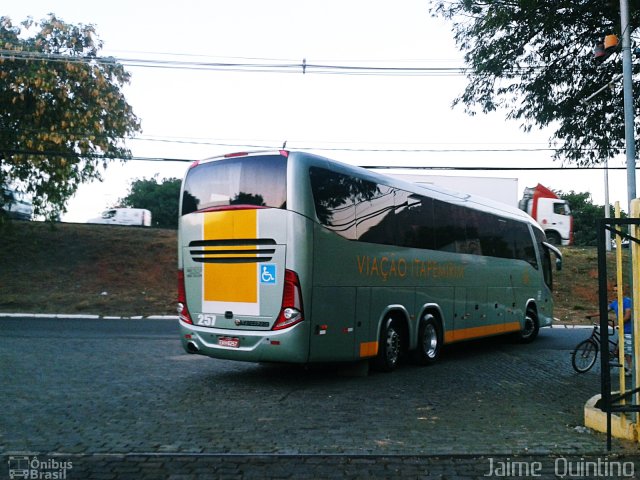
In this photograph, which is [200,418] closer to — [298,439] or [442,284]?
[298,439]

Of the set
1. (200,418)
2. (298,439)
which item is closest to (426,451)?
(298,439)

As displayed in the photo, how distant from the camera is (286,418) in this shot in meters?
7.39

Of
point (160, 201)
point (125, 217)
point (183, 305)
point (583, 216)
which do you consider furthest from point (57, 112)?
point (583, 216)

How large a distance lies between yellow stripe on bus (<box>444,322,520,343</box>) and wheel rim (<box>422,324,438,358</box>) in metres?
0.43

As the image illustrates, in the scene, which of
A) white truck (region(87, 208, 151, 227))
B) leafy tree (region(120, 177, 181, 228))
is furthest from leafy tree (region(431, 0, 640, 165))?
leafy tree (region(120, 177, 181, 228))

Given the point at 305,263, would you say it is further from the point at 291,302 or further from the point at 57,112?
the point at 57,112

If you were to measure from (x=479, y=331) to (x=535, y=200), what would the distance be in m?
23.7

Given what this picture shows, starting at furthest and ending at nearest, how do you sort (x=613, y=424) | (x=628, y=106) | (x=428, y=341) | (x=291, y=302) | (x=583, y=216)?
(x=583, y=216) → (x=428, y=341) → (x=628, y=106) → (x=291, y=302) → (x=613, y=424)

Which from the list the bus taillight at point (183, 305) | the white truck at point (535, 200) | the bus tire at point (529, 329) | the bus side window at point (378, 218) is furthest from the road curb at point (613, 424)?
the white truck at point (535, 200)

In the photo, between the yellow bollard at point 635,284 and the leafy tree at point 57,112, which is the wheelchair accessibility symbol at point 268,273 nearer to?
the yellow bollard at point 635,284

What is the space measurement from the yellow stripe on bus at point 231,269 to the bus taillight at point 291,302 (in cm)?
53

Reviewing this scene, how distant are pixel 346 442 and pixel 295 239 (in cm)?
357

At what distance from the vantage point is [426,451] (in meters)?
5.93

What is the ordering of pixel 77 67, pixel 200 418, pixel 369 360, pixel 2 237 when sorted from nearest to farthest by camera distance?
1. pixel 200 418
2. pixel 369 360
3. pixel 77 67
4. pixel 2 237
